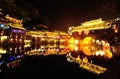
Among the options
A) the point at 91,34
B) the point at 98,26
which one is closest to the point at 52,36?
the point at 91,34

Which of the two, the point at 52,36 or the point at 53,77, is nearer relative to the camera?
the point at 53,77

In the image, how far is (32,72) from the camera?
980 centimetres

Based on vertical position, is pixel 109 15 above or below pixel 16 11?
below

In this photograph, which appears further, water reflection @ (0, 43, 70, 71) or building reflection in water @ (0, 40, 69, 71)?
water reflection @ (0, 43, 70, 71)

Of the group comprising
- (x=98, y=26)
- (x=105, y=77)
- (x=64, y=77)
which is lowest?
(x=64, y=77)

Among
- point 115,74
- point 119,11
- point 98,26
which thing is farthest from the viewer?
point 98,26

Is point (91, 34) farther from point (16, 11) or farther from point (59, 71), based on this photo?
point (59, 71)

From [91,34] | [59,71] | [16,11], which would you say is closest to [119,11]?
[59,71]

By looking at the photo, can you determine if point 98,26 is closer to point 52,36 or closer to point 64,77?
point 64,77

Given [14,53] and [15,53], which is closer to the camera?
[14,53]

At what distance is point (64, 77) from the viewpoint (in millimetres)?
8938

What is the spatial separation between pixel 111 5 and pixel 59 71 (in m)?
4.59

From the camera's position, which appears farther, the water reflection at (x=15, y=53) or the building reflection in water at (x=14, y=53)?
the water reflection at (x=15, y=53)

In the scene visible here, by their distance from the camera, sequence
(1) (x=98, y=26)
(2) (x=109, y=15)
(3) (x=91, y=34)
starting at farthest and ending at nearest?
1. (3) (x=91, y=34)
2. (1) (x=98, y=26)
3. (2) (x=109, y=15)
